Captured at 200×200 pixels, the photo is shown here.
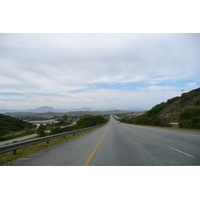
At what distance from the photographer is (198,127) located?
844 inches

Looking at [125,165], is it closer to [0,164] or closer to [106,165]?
[106,165]

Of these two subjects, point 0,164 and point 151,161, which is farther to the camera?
point 0,164

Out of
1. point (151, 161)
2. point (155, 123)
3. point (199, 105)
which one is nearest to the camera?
point (151, 161)

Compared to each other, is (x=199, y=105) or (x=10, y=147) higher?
(x=199, y=105)

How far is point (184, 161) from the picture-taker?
5922 millimetres

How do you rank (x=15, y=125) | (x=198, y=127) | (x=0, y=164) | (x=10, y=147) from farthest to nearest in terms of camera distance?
1. (x=15, y=125)
2. (x=198, y=127)
3. (x=10, y=147)
4. (x=0, y=164)

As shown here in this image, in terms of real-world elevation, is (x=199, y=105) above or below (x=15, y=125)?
above

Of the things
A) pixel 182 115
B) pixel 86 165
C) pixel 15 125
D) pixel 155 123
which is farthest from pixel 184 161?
pixel 155 123

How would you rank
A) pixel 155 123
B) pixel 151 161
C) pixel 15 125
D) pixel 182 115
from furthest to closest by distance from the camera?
pixel 155 123, pixel 182 115, pixel 15 125, pixel 151 161

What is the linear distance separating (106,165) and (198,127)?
20987 millimetres

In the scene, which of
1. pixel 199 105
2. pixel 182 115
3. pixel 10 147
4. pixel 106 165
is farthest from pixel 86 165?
pixel 199 105

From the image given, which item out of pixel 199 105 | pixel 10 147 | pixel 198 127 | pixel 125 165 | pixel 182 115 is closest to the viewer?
pixel 125 165

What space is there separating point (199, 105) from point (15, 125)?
44582 mm

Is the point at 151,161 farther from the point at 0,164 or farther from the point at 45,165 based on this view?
the point at 0,164
